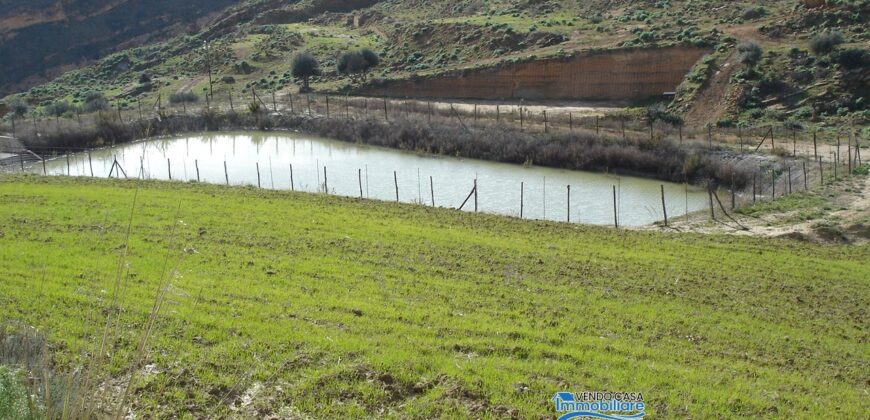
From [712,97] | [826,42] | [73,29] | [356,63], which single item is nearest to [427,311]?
[712,97]

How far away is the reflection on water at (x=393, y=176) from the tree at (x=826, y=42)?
21375mm

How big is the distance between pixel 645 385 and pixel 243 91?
234ft

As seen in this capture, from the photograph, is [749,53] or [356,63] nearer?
[749,53]

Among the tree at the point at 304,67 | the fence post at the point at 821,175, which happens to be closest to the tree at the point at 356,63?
the tree at the point at 304,67

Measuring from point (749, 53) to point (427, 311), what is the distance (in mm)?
50121

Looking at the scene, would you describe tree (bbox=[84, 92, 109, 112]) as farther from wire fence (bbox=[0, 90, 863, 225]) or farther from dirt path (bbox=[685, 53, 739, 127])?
dirt path (bbox=[685, 53, 739, 127])

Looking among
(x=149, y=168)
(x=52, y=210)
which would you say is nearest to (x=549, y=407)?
(x=52, y=210)

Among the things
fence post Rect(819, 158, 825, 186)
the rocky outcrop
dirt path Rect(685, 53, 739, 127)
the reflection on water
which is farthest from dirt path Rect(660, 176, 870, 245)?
the rocky outcrop

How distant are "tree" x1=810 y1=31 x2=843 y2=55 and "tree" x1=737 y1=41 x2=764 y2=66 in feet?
11.7

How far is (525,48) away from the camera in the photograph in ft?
241

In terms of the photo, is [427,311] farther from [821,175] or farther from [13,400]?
[821,175]

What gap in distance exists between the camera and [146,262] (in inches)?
679

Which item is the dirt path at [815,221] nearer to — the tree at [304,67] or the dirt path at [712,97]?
the dirt path at [712,97]

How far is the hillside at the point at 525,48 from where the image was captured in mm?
54469
